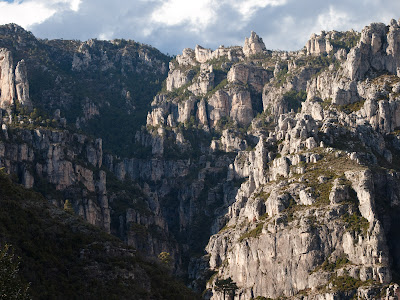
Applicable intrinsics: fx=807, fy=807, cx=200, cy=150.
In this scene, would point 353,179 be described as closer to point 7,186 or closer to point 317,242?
point 317,242

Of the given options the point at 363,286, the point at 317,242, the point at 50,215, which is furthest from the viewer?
the point at 317,242

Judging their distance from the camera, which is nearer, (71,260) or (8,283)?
(8,283)

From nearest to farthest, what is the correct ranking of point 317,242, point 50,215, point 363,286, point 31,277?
point 31,277
point 50,215
point 363,286
point 317,242

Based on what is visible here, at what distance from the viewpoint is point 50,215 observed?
5330 inches

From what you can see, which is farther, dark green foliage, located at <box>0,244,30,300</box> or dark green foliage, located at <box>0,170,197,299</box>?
dark green foliage, located at <box>0,170,197,299</box>

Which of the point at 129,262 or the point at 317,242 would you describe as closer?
the point at 129,262

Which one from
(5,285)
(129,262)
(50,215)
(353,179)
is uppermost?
(353,179)

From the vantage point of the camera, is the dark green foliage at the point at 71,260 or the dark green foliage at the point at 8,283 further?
the dark green foliage at the point at 71,260

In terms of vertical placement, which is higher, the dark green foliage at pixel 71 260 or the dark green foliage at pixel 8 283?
the dark green foliage at pixel 71 260

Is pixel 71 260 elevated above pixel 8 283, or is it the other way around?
pixel 71 260

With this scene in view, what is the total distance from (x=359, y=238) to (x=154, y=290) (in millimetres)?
75106

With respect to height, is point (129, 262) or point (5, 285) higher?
point (129, 262)

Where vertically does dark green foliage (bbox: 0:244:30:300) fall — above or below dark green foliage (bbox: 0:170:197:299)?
below

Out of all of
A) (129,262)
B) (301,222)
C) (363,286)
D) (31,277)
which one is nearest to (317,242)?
(301,222)
